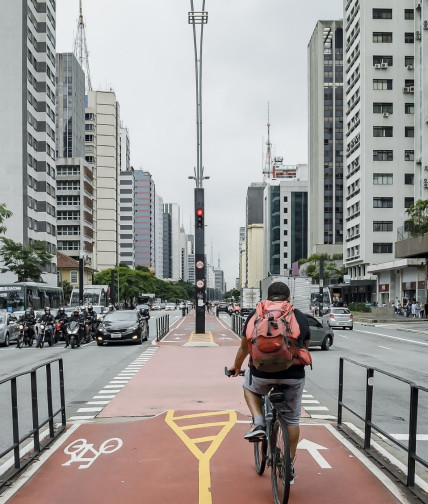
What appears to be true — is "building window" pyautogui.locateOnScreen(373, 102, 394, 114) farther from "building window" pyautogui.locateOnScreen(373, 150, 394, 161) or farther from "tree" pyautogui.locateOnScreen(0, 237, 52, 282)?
"tree" pyautogui.locateOnScreen(0, 237, 52, 282)

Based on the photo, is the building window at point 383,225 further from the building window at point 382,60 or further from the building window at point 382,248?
the building window at point 382,60

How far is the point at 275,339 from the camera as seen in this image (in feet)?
17.5

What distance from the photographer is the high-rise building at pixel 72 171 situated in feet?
366

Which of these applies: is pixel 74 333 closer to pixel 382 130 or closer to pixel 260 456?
pixel 260 456

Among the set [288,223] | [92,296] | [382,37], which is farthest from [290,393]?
[288,223]

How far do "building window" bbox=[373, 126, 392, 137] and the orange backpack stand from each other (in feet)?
255

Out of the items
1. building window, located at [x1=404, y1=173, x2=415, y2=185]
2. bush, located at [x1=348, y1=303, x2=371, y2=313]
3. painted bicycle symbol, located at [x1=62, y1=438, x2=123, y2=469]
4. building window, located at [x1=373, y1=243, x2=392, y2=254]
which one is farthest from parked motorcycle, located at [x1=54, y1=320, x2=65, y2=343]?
building window, located at [x1=404, y1=173, x2=415, y2=185]

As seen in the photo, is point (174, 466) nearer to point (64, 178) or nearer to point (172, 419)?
point (172, 419)

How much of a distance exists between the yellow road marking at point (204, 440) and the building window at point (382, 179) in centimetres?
7268

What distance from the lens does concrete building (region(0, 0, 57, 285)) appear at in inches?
2771

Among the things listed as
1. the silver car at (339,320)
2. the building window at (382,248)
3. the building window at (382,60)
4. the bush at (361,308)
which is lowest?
the bush at (361,308)

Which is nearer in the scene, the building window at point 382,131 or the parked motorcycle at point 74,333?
the parked motorcycle at point 74,333

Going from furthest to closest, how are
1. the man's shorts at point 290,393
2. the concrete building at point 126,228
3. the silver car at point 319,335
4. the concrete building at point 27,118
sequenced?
the concrete building at point 126,228
the concrete building at point 27,118
the silver car at point 319,335
the man's shorts at point 290,393

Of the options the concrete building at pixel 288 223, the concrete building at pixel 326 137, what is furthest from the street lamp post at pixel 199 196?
the concrete building at pixel 288 223
